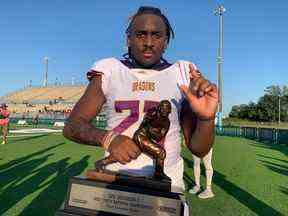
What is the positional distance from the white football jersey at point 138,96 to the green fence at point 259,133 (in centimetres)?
1956

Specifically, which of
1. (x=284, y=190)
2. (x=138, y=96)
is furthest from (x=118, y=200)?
(x=284, y=190)

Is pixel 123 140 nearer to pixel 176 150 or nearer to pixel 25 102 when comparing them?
pixel 176 150

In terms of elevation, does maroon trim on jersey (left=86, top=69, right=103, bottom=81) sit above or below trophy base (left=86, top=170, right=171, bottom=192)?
above

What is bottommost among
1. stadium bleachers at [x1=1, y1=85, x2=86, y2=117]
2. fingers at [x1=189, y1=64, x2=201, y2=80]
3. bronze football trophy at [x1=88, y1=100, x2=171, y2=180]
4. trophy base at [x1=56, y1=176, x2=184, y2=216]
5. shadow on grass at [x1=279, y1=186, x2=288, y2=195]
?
shadow on grass at [x1=279, y1=186, x2=288, y2=195]

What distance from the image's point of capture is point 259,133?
24109 mm

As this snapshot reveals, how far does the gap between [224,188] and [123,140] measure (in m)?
6.37

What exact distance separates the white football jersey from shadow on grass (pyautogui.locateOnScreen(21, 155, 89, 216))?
3.92 metres

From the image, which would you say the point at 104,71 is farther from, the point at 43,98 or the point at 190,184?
the point at 43,98

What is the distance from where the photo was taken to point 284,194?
24.0 ft

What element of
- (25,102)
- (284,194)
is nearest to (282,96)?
(25,102)

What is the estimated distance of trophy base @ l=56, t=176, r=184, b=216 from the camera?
154 centimetres

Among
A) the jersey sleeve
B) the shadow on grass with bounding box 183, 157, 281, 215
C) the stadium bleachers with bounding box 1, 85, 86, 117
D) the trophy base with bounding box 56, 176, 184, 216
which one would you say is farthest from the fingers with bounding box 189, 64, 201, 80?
the stadium bleachers with bounding box 1, 85, 86, 117

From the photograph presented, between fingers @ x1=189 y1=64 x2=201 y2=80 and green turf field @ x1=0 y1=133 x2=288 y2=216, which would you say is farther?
green turf field @ x1=0 y1=133 x2=288 y2=216

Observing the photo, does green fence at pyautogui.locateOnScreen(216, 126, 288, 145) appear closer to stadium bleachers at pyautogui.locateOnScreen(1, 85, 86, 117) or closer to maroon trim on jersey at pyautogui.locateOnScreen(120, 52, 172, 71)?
maroon trim on jersey at pyautogui.locateOnScreen(120, 52, 172, 71)
